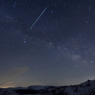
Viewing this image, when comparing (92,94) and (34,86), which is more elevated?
(34,86)

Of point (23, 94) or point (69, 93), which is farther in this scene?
point (23, 94)

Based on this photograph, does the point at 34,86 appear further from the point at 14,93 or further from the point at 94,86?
the point at 94,86

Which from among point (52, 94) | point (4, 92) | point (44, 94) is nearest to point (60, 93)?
point (52, 94)

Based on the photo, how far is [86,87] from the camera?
27.5 metres

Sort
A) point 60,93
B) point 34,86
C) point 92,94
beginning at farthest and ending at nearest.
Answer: point 34,86, point 60,93, point 92,94

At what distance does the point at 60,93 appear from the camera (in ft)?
92.4

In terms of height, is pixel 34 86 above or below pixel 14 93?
above

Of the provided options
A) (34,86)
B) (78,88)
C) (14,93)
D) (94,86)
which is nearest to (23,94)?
(14,93)

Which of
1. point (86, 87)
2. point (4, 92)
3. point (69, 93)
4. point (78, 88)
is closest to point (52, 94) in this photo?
point (69, 93)

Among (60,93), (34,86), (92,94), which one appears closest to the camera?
(92,94)

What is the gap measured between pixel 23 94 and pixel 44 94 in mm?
7467

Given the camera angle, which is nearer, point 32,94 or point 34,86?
point 32,94

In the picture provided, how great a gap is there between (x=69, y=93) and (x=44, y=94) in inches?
330

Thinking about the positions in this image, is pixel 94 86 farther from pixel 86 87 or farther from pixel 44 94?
pixel 44 94
